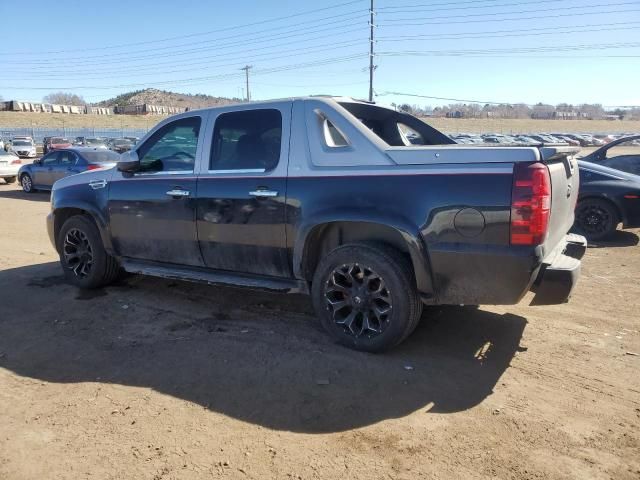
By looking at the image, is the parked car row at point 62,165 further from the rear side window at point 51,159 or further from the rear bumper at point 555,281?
the rear bumper at point 555,281

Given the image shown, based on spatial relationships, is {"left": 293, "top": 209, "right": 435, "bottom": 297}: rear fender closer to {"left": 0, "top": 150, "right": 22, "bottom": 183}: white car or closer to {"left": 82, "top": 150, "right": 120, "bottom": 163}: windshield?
{"left": 82, "top": 150, "right": 120, "bottom": 163}: windshield

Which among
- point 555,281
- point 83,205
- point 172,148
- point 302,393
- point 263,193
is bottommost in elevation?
point 302,393

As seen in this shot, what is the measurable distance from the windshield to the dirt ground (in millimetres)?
10116

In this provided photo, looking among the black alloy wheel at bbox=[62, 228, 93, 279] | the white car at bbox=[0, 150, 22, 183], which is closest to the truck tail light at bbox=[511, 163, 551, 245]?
the black alloy wheel at bbox=[62, 228, 93, 279]

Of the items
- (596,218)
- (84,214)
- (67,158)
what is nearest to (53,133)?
(67,158)

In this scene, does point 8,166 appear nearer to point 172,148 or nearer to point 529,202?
point 172,148

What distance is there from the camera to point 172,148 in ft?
16.8

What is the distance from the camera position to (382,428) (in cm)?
306

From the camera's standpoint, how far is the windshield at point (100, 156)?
14633mm

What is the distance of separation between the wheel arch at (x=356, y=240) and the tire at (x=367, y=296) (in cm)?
12

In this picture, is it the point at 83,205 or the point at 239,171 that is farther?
the point at 83,205

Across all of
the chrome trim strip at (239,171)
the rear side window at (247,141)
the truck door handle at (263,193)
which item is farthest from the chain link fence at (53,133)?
the truck door handle at (263,193)

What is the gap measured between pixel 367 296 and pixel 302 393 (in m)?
0.93

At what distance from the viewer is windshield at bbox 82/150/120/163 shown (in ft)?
48.0
